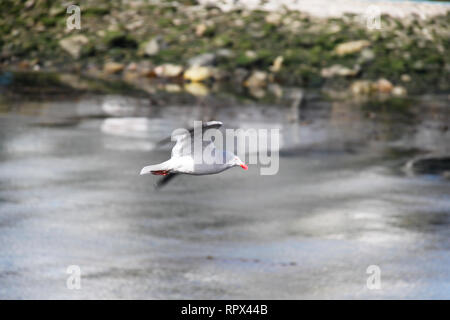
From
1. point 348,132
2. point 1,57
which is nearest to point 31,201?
point 1,57

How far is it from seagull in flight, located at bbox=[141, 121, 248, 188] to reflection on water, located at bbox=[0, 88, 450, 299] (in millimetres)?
70014

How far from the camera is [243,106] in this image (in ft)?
307

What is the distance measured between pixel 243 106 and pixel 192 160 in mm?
82305

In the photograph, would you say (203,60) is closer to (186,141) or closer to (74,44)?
(74,44)

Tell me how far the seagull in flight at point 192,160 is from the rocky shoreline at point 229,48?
3423 inches

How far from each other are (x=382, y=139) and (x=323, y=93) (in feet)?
27.7

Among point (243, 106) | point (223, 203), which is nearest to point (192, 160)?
point (243, 106)

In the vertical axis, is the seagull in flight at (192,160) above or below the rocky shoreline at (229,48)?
below

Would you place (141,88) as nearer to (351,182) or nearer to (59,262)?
(351,182)

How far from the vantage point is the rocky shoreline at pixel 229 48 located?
334 ft

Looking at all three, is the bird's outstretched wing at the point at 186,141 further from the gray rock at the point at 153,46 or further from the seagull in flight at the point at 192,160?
the gray rock at the point at 153,46

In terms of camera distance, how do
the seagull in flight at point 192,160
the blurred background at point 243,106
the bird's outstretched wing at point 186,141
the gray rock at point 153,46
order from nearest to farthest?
the seagull in flight at point 192,160 < the bird's outstretched wing at point 186,141 < the gray rock at point 153,46 < the blurred background at point 243,106

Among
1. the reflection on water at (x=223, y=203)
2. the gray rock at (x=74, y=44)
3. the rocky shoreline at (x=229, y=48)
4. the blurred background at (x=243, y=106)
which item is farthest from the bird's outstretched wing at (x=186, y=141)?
the gray rock at (x=74, y=44)

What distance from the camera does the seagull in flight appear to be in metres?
11.2
